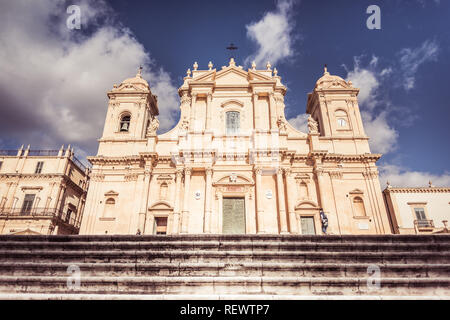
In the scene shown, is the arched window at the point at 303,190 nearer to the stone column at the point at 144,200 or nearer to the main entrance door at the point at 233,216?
the main entrance door at the point at 233,216

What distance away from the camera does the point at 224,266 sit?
5.34 m

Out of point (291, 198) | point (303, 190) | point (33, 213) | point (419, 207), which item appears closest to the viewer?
→ point (291, 198)

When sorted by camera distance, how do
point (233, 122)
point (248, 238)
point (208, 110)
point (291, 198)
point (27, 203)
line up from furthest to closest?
point (27, 203)
point (233, 122)
point (208, 110)
point (291, 198)
point (248, 238)

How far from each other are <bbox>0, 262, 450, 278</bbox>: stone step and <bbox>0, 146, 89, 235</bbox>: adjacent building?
21.7 metres

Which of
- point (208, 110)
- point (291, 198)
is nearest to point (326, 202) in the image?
point (291, 198)

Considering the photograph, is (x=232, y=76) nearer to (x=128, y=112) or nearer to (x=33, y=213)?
(x=128, y=112)

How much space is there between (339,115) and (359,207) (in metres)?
7.50

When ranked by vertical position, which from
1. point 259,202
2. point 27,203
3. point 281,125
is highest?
point 281,125

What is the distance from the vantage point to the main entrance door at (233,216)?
16891 mm

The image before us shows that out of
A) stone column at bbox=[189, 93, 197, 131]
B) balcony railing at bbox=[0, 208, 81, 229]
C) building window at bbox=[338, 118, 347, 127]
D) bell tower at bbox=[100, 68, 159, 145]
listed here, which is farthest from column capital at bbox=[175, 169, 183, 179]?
balcony railing at bbox=[0, 208, 81, 229]

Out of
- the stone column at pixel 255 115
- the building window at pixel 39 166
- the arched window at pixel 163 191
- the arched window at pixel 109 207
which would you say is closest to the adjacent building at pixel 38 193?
the building window at pixel 39 166

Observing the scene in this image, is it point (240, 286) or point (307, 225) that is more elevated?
point (307, 225)

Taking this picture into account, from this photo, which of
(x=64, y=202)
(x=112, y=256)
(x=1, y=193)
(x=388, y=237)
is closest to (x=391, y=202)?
(x=388, y=237)

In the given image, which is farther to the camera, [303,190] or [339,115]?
[339,115]
